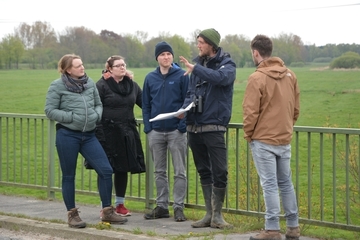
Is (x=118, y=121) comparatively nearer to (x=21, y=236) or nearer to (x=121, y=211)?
(x=121, y=211)

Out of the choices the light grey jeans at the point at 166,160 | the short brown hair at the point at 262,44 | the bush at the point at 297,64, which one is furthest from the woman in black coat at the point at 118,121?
the bush at the point at 297,64

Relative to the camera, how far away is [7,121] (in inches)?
359

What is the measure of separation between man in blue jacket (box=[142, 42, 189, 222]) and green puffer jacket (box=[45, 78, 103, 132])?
2.15 ft

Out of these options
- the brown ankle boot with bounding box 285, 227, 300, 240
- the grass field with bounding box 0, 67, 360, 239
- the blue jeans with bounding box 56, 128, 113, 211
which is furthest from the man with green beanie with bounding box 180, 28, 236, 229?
the grass field with bounding box 0, 67, 360, 239

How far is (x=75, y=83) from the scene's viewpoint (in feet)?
22.8

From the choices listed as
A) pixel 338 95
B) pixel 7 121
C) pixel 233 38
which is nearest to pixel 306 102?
pixel 338 95

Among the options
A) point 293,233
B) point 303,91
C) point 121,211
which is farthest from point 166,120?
point 303,91

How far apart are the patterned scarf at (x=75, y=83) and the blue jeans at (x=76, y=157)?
44 cm

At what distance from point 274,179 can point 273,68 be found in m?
0.98

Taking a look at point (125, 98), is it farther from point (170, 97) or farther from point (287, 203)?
point (287, 203)

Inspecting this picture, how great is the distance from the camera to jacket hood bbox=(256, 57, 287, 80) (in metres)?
5.82

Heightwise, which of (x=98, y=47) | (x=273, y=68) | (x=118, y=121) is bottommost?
(x=118, y=121)

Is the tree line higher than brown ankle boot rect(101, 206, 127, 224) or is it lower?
higher

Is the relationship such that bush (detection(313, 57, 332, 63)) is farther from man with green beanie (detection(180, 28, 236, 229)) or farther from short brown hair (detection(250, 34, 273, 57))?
short brown hair (detection(250, 34, 273, 57))
